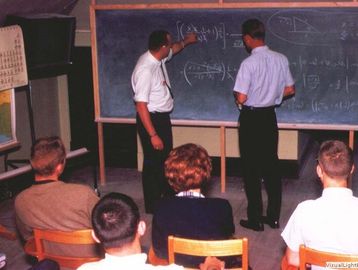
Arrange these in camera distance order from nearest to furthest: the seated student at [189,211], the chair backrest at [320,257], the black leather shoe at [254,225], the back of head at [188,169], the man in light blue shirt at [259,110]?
the chair backrest at [320,257] < the seated student at [189,211] < the back of head at [188,169] < the man in light blue shirt at [259,110] < the black leather shoe at [254,225]

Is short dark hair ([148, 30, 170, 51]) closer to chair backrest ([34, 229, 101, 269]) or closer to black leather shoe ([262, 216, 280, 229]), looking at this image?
black leather shoe ([262, 216, 280, 229])

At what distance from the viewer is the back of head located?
9.19 feet

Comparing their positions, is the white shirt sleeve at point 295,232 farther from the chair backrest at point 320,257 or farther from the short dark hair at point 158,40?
the short dark hair at point 158,40

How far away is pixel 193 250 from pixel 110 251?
20.1 inches

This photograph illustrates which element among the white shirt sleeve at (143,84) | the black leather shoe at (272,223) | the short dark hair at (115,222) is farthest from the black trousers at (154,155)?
the short dark hair at (115,222)

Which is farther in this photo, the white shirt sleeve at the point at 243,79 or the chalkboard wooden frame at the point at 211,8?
the chalkboard wooden frame at the point at 211,8

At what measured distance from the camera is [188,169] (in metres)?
2.81

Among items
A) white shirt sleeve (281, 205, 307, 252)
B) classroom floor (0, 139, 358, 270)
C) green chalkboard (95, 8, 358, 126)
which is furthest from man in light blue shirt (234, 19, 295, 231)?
white shirt sleeve (281, 205, 307, 252)

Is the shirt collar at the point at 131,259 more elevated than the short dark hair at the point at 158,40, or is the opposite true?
the short dark hair at the point at 158,40

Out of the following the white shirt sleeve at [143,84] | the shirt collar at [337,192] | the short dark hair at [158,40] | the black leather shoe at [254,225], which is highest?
the short dark hair at [158,40]

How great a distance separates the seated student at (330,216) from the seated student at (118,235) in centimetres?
70

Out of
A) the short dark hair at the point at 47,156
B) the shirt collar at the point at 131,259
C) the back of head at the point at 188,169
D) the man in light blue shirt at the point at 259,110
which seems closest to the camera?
the shirt collar at the point at 131,259

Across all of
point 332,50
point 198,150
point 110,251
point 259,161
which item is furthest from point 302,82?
point 110,251

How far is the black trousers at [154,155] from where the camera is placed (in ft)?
15.8
